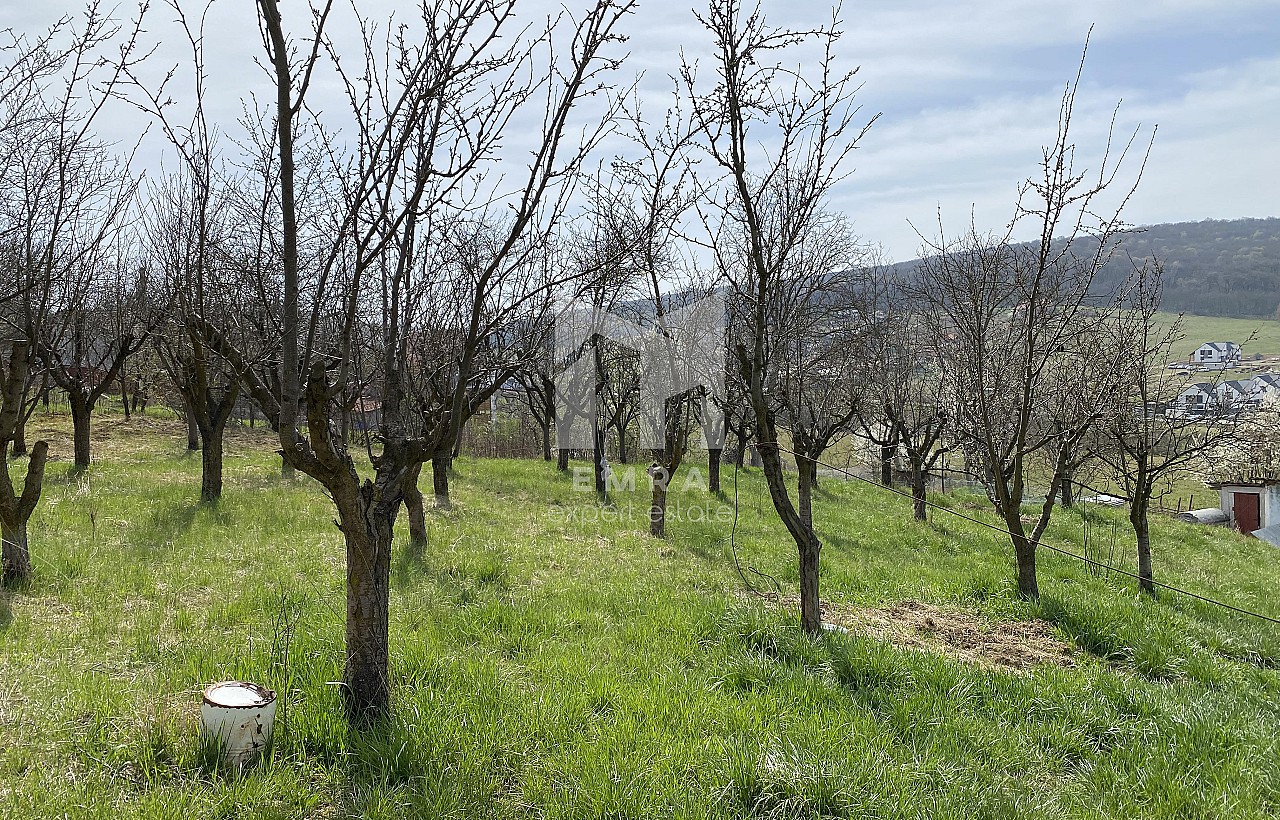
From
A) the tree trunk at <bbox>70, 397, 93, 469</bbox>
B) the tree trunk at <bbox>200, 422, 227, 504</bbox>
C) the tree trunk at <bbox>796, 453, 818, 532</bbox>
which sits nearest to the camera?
the tree trunk at <bbox>796, 453, 818, 532</bbox>

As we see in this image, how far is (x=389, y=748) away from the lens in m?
3.27

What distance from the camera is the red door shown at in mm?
23953

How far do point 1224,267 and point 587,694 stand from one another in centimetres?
12075

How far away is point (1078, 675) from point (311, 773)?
4947 millimetres

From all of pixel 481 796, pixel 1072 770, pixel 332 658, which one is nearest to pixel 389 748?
pixel 481 796

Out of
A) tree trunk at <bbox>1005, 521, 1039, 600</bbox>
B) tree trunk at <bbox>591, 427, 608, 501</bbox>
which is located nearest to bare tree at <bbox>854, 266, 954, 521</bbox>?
tree trunk at <bbox>591, 427, 608, 501</bbox>

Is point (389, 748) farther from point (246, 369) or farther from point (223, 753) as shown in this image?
point (246, 369)

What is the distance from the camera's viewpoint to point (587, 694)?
4.02 metres

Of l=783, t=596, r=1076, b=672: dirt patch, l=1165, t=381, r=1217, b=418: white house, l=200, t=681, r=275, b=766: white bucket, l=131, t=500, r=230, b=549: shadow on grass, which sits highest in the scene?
l=1165, t=381, r=1217, b=418: white house

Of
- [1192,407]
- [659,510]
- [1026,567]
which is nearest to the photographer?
[1026,567]

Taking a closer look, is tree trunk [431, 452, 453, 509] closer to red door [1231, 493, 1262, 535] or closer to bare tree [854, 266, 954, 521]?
bare tree [854, 266, 954, 521]

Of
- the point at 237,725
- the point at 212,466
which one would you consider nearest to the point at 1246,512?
the point at 212,466

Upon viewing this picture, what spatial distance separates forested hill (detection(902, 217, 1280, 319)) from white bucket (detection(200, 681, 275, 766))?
3347 inches

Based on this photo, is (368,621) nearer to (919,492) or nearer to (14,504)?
(14,504)
